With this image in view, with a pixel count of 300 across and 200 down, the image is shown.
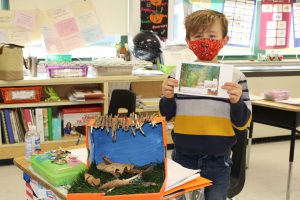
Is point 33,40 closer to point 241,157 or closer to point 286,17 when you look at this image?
point 241,157

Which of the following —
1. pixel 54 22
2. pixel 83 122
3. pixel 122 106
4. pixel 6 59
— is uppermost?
pixel 54 22

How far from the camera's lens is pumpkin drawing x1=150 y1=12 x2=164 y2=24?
3.95 m

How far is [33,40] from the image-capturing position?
3672 millimetres

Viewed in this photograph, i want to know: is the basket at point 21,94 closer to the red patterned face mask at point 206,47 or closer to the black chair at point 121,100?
the black chair at point 121,100

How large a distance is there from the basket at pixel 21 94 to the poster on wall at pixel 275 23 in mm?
2631

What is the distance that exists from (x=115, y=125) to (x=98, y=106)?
2309 mm

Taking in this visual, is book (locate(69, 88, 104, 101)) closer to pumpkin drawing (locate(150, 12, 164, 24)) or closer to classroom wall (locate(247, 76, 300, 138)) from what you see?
pumpkin drawing (locate(150, 12, 164, 24))

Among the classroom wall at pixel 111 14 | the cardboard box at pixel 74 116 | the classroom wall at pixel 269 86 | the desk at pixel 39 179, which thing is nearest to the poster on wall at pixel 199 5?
the classroom wall at pixel 111 14

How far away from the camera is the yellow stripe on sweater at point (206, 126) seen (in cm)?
161

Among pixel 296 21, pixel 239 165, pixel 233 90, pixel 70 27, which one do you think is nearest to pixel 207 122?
pixel 233 90

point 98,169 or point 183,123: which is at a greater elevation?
point 183,123

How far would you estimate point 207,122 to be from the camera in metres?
1.60

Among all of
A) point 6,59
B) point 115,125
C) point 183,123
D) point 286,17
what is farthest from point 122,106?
point 286,17

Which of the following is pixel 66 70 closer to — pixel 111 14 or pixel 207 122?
pixel 111 14
